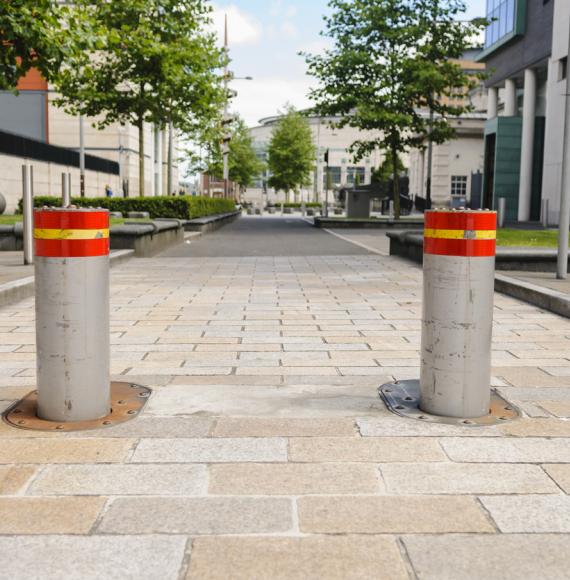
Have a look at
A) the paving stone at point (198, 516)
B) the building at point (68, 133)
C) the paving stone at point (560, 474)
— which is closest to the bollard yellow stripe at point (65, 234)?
the paving stone at point (198, 516)

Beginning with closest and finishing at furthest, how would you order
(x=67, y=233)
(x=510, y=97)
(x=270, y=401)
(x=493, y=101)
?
(x=67, y=233) < (x=270, y=401) < (x=510, y=97) < (x=493, y=101)

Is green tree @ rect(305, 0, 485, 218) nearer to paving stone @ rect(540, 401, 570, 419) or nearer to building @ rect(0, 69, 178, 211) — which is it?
building @ rect(0, 69, 178, 211)

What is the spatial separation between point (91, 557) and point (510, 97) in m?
42.7

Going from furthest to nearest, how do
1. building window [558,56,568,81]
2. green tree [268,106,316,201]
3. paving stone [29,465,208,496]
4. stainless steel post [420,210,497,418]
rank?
green tree [268,106,316,201]
building window [558,56,568,81]
stainless steel post [420,210,497,418]
paving stone [29,465,208,496]

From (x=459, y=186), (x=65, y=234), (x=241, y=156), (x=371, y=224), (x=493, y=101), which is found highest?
(x=493, y=101)

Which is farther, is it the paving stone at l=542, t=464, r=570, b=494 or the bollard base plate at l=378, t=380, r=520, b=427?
the bollard base plate at l=378, t=380, r=520, b=427

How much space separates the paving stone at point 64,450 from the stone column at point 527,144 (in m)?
37.8

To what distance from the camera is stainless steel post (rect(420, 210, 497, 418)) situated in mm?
4078

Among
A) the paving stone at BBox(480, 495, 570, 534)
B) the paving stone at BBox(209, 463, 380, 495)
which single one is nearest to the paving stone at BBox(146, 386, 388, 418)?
the paving stone at BBox(209, 463, 380, 495)

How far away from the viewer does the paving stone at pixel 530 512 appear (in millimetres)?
2767

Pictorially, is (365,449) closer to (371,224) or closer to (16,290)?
(16,290)

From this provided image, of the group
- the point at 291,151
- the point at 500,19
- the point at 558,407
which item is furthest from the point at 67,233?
the point at 291,151

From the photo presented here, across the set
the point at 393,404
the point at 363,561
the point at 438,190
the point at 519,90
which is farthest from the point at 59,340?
the point at 438,190

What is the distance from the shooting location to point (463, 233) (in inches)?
160
